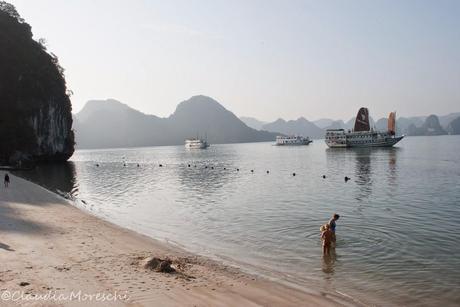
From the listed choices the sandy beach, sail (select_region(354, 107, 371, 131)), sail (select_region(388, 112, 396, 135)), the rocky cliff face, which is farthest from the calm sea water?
sail (select_region(388, 112, 396, 135))

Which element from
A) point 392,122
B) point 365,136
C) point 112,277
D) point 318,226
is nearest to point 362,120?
point 365,136

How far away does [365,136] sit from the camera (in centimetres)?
15938

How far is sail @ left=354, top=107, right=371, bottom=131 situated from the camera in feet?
522

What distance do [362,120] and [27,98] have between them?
399 ft

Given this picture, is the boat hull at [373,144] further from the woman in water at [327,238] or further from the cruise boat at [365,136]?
the woman in water at [327,238]

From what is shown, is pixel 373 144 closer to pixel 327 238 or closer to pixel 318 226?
pixel 318 226

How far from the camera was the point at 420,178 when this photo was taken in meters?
57.2

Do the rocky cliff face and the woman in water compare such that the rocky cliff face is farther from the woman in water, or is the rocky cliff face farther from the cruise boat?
the cruise boat

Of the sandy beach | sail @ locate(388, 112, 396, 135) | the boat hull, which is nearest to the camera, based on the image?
the sandy beach

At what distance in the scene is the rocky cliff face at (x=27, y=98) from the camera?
9756 cm

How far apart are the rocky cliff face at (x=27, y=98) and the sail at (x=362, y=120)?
365 feet

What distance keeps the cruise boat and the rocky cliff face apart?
10817 cm

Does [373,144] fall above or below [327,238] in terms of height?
above

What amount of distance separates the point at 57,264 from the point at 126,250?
169 inches
